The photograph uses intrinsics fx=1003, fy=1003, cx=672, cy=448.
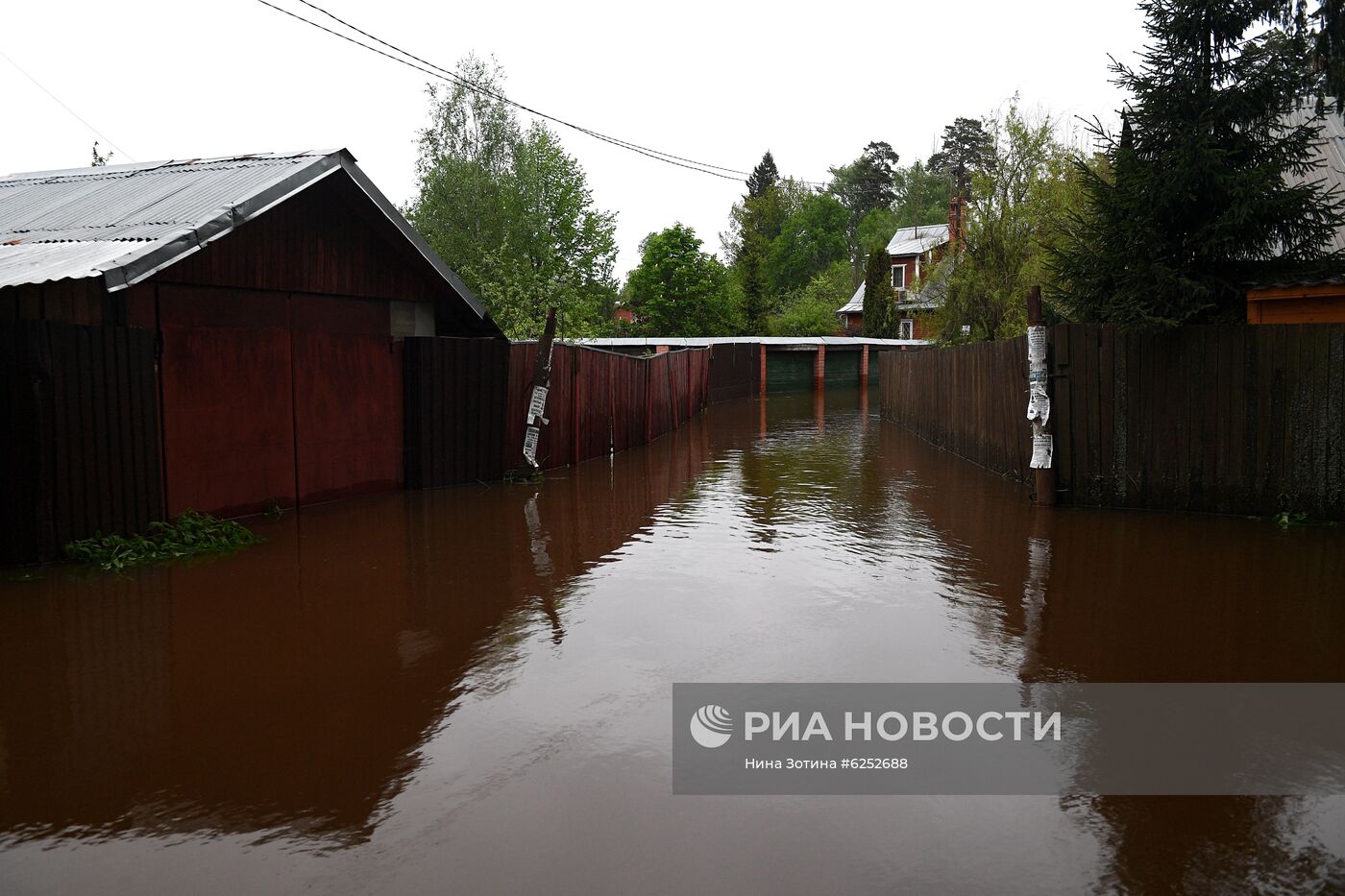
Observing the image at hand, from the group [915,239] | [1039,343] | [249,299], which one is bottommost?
[1039,343]

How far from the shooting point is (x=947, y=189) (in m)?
86.9

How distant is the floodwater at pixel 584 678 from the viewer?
11.5 ft

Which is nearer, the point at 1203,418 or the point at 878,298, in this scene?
the point at 1203,418

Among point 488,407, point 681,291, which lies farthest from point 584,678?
point 681,291

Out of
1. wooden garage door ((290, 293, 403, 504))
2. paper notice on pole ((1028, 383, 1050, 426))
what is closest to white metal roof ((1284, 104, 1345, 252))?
paper notice on pole ((1028, 383, 1050, 426))

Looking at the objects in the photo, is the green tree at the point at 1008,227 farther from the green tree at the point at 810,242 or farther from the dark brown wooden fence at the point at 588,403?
the green tree at the point at 810,242

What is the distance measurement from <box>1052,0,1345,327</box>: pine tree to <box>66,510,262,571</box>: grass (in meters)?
9.07

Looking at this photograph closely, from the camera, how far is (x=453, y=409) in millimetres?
13102

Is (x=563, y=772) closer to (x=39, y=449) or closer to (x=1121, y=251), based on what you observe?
(x=39, y=449)

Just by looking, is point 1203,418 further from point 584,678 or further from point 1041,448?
point 584,678

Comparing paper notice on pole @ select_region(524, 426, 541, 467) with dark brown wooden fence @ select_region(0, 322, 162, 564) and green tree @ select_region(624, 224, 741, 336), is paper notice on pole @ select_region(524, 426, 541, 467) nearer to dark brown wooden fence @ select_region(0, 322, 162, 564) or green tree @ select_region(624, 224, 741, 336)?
dark brown wooden fence @ select_region(0, 322, 162, 564)

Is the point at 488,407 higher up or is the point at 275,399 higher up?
the point at 275,399

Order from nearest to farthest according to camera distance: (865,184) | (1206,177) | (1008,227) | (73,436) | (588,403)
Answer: (73,436)
(1206,177)
(588,403)
(1008,227)
(865,184)

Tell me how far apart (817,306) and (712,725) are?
207 feet
